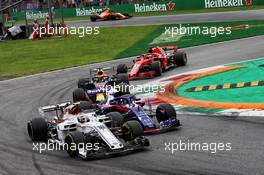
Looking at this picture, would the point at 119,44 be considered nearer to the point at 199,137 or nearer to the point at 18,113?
the point at 18,113

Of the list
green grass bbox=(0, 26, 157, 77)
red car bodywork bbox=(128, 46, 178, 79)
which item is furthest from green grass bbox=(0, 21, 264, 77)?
red car bodywork bbox=(128, 46, 178, 79)

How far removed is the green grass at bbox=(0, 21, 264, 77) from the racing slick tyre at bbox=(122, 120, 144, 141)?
16913 mm

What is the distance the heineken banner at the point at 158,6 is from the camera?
5706cm

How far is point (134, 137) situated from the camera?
1440cm

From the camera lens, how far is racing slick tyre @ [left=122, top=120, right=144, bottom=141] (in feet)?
47.3

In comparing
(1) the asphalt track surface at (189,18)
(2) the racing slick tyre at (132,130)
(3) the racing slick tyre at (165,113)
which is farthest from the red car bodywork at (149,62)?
(1) the asphalt track surface at (189,18)

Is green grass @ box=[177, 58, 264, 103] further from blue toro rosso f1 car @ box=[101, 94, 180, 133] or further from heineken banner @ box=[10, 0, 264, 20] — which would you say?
heineken banner @ box=[10, 0, 264, 20]

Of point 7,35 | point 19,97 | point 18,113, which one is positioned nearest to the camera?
point 18,113

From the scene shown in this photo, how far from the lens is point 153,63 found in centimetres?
2581

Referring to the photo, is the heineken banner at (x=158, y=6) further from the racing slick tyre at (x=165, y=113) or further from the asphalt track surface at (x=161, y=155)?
the racing slick tyre at (x=165, y=113)

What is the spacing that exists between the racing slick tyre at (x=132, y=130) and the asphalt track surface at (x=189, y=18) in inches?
1205

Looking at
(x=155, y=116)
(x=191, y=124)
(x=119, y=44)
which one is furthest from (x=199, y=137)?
(x=119, y=44)

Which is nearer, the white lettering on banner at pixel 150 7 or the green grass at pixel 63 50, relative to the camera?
the green grass at pixel 63 50

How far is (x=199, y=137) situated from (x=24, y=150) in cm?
425
